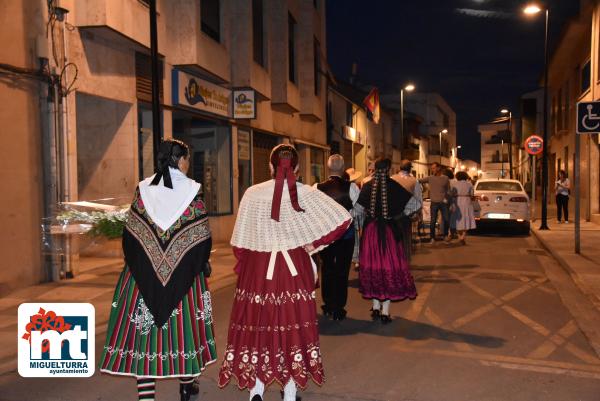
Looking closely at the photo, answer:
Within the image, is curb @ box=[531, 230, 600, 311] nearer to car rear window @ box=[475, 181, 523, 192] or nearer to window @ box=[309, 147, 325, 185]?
car rear window @ box=[475, 181, 523, 192]

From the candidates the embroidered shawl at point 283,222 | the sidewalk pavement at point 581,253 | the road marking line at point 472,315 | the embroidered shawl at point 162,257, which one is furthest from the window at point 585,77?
the embroidered shawl at point 162,257

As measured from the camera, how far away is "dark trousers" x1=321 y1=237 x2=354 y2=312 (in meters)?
7.01

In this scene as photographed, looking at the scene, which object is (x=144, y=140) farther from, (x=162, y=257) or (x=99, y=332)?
(x=162, y=257)

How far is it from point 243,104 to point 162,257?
42.6 feet

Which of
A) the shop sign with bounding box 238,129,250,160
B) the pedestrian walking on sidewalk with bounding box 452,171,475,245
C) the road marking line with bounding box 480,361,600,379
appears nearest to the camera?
the road marking line with bounding box 480,361,600,379

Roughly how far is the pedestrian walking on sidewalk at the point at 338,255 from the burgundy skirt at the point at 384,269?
211 mm

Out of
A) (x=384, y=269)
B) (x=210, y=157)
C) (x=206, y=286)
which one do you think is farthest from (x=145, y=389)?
(x=210, y=157)

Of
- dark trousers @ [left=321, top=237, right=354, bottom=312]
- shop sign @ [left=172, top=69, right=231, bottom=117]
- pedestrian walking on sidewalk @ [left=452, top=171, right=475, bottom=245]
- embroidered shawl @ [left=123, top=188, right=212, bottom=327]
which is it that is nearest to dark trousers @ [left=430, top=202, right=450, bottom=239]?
pedestrian walking on sidewalk @ [left=452, top=171, right=475, bottom=245]

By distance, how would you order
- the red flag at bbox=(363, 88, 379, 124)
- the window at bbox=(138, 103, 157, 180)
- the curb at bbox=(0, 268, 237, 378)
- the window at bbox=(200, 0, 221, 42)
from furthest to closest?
the red flag at bbox=(363, 88, 379, 124), the window at bbox=(200, 0, 221, 42), the window at bbox=(138, 103, 157, 180), the curb at bbox=(0, 268, 237, 378)

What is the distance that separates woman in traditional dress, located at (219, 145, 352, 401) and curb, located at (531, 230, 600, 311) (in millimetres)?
4976

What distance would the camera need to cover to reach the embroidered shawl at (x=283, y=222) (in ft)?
14.1

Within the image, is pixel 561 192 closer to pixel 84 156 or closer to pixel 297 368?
pixel 84 156

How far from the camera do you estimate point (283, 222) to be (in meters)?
4.30

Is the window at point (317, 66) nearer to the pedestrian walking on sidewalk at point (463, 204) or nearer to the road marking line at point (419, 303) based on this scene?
the pedestrian walking on sidewalk at point (463, 204)
